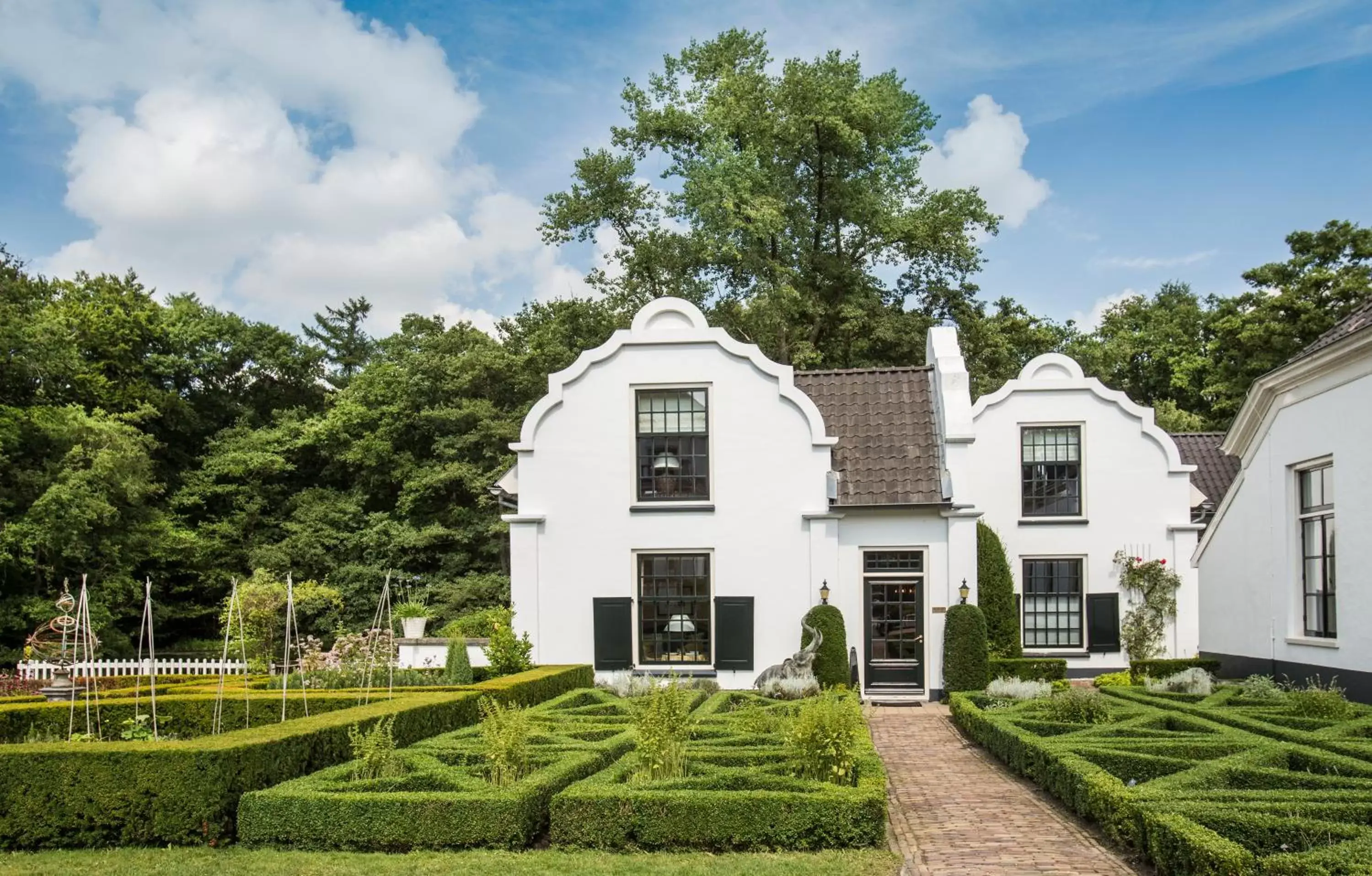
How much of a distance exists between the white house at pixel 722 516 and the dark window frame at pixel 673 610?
3 cm

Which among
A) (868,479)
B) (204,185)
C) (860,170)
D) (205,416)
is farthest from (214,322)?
(868,479)

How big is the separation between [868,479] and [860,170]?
65.0 feet

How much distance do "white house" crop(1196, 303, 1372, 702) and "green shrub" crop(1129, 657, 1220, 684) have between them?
0.24 metres

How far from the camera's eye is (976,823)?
940cm

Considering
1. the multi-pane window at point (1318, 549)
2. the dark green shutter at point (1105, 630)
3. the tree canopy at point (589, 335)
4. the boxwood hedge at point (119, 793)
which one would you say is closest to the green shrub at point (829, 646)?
the multi-pane window at point (1318, 549)

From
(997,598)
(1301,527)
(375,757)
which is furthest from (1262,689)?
(375,757)

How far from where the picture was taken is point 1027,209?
29516mm

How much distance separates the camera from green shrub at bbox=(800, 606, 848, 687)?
18234mm

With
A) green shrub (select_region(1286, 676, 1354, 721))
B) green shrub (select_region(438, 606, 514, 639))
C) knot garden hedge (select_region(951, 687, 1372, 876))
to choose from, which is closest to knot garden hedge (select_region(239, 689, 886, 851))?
knot garden hedge (select_region(951, 687, 1372, 876))

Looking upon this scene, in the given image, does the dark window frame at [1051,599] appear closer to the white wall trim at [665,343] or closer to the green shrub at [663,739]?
the white wall trim at [665,343]

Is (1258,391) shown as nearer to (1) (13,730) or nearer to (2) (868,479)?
(2) (868,479)

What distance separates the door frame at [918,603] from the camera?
19453 millimetres

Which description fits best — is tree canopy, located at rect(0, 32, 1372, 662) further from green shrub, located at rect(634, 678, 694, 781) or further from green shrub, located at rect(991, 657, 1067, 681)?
Answer: green shrub, located at rect(634, 678, 694, 781)

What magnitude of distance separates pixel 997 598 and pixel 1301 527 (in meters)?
7.39
